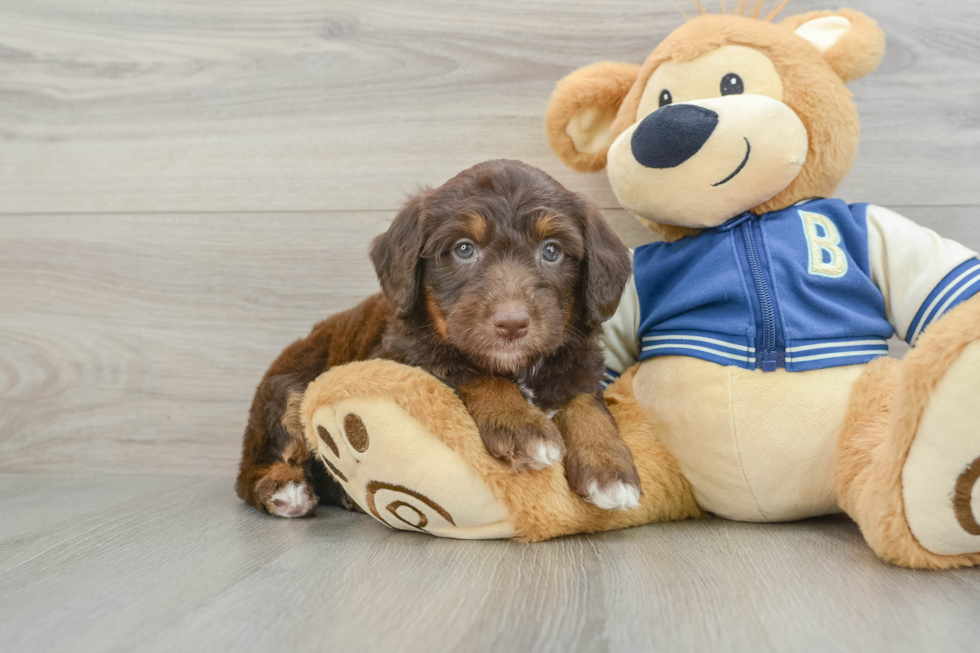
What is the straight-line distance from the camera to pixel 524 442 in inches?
61.1

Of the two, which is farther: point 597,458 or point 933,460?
point 597,458

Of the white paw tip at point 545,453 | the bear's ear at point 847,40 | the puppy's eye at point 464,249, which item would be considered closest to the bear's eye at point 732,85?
the bear's ear at point 847,40

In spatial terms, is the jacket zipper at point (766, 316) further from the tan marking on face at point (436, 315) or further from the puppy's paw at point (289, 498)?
the puppy's paw at point (289, 498)

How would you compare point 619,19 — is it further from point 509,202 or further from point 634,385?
point 634,385

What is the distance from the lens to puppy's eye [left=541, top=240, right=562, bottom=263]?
1762 mm

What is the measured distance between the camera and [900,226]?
1.89 meters

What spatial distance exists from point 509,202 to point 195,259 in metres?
1.59

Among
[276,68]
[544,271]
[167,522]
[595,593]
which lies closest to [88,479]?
[167,522]

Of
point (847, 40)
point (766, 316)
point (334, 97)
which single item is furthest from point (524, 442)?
point (334, 97)

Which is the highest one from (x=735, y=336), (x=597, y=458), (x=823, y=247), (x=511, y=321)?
(x=823, y=247)

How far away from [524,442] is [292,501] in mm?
888

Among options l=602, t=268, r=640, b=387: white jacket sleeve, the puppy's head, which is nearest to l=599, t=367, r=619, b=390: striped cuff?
l=602, t=268, r=640, b=387: white jacket sleeve

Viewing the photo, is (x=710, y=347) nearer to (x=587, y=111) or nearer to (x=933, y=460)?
(x=933, y=460)

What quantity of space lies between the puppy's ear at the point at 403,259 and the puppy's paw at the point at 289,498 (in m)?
0.66
